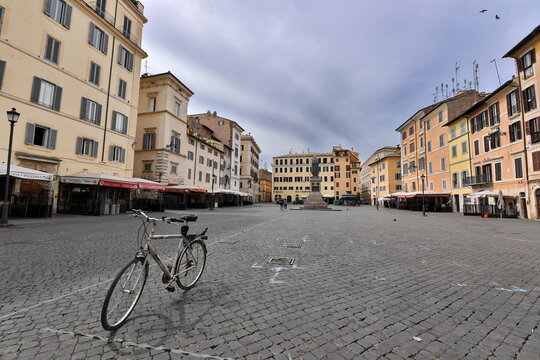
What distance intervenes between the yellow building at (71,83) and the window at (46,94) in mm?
68

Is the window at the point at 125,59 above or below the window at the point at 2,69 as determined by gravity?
above

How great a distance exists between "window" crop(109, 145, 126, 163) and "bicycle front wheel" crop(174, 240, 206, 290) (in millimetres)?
24504

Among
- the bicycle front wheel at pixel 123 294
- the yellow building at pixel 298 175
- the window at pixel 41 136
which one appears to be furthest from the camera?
the yellow building at pixel 298 175

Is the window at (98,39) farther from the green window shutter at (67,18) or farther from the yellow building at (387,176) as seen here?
the yellow building at (387,176)

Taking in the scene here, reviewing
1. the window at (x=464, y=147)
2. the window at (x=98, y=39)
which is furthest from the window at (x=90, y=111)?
the window at (x=464, y=147)

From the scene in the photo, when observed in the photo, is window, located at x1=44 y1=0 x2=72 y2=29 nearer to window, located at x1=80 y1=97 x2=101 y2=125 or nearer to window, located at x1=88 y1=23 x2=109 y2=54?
window, located at x1=88 y1=23 x2=109 y2=54

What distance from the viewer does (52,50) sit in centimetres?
1950

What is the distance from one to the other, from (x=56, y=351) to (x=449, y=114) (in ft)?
149

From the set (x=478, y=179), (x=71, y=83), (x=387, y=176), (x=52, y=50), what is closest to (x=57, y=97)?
(x=71, y=83)

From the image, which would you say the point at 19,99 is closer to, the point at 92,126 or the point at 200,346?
the point at 92,126

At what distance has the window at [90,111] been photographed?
21.9 m

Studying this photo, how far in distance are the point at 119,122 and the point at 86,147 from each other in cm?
466

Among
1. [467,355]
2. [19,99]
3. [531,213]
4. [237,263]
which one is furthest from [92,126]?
[531,213]

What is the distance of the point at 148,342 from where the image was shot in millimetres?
2684
